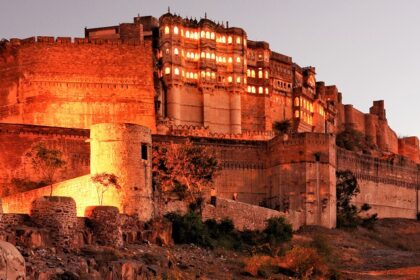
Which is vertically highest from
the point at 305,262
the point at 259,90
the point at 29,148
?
the point at 259,90

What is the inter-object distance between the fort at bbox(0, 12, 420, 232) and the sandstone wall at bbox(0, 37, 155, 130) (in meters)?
0.08

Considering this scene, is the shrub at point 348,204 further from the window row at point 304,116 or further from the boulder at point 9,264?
the boulder at point 9,264

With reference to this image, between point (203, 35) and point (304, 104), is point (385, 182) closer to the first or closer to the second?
point (304, 104)

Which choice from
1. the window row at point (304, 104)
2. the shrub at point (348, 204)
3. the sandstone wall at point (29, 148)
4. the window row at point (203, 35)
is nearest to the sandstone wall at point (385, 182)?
the shrub at point (348, 204)

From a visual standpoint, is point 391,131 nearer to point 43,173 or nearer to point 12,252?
Result: point 43,173

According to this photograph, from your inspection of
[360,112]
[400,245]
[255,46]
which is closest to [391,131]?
[360,112]

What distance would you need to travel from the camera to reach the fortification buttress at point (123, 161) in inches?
1169

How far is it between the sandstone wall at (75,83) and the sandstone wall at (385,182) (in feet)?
52.0

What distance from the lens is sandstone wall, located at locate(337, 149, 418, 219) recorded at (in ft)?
208

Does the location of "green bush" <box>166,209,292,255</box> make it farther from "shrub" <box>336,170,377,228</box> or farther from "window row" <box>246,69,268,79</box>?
"window row" <box>246,69,268,79</box>

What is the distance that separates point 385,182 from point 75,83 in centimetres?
2644

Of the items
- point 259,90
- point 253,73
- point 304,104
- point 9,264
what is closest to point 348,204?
point 259,90

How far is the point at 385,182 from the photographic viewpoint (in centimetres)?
6819

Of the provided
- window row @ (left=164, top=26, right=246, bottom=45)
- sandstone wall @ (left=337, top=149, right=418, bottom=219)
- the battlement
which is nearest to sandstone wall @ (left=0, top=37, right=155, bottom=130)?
the battlement
